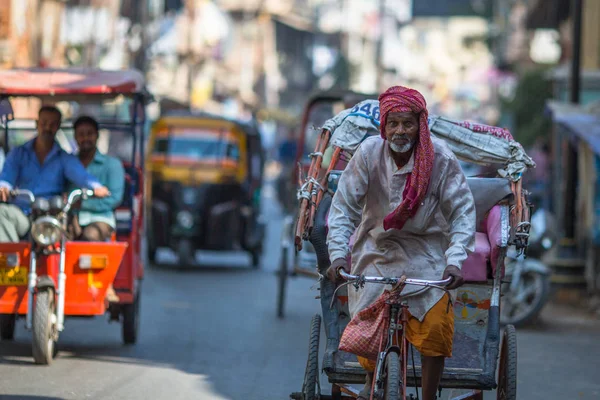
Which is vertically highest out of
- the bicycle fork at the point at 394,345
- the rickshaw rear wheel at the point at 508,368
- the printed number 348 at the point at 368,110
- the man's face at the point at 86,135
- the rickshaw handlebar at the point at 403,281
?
the printed number 348 at the point at 368,110

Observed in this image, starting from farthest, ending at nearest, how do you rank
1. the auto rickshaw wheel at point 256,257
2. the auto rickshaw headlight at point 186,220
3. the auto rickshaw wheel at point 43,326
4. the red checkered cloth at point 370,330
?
the auto rickshaw wheel at point 256,257, the auto rickshaw headlight at point 186,220, the auto rickshaw wheel at point 43,326, the red checkered cloth at point 370,330

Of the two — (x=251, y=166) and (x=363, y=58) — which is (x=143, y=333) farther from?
(x=363, y=58)

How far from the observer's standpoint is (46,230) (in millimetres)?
9148

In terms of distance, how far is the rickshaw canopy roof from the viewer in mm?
10164

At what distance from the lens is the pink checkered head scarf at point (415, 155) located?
230 inches

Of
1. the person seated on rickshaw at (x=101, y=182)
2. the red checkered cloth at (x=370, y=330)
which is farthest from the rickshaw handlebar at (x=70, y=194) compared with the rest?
the red checkered cloth at (x=370, y=330)

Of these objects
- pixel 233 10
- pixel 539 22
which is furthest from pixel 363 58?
pixel 539 22

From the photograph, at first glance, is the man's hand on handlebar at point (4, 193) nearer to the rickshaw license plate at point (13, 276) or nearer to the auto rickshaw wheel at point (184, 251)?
the rickshaw license plate at point (13, 276)

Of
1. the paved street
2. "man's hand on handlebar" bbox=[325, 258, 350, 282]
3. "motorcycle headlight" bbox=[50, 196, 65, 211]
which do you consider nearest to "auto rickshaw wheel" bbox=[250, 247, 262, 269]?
the paved street

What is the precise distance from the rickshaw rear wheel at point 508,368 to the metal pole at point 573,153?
8492mm

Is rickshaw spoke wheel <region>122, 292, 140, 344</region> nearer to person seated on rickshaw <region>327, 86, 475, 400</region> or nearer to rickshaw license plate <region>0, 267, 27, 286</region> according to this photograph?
rickshaw license plate <region>0, 267, 27, 286</region>

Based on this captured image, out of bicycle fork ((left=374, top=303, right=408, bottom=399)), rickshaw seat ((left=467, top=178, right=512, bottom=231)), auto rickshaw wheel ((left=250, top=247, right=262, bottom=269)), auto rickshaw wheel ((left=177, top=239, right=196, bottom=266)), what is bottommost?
auto rickshaw wheel ((left=250, top=247, right=262, bottom=269))

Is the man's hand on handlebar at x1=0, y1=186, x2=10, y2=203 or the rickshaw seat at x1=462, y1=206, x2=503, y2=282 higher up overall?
the man's hand on handlebar at x1=0, y1=186, x2=10, y2=203

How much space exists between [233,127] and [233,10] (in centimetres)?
5830
